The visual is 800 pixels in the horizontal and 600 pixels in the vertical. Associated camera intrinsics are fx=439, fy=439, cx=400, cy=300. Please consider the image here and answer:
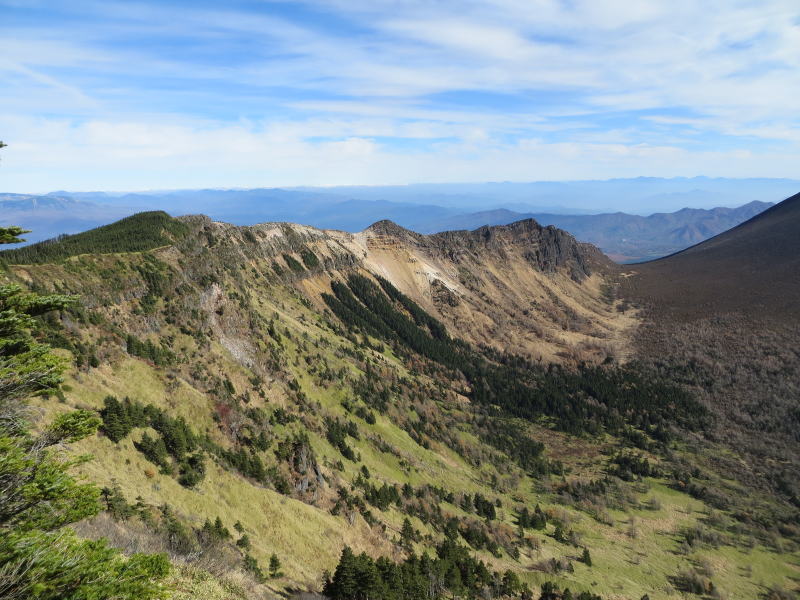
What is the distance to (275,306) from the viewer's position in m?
76.1

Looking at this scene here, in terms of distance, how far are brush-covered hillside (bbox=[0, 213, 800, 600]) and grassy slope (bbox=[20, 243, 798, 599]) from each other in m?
0.24

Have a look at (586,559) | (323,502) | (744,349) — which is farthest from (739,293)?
(323,502)

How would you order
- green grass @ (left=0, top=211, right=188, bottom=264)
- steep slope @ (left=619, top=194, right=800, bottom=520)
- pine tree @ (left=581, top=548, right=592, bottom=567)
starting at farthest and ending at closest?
steep slope @ (left=619, top=194, right=800, bottom=520)
pine tree @ (left=581, top=548, right=592, bottom=567)
green grass @ (left=0, top=211, right=188, bottom=264)

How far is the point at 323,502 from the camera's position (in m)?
39.9

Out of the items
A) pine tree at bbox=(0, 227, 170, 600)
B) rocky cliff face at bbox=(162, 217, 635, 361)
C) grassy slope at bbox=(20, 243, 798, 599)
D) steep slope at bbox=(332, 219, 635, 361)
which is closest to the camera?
pine tree at bbox=(0, 227, 170, 600)

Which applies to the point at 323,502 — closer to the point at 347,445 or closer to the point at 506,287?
the point at 347,445

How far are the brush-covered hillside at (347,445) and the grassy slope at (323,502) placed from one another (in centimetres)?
24

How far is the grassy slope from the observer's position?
29.0 m

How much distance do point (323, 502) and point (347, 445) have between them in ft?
40.0

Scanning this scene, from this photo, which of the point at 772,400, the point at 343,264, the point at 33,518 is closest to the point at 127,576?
the point at 33,518

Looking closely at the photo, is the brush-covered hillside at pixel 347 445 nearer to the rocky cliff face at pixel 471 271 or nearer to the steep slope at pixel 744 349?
the rocky cliff face at pixel 471 271

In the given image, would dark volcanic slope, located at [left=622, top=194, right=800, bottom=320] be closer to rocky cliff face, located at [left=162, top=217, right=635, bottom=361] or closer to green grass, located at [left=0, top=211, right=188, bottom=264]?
rocky cliff face, located at [left=162, top=217, right=635, bottom=361]

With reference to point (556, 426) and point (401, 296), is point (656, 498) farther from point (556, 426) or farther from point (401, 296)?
point (401, 296)

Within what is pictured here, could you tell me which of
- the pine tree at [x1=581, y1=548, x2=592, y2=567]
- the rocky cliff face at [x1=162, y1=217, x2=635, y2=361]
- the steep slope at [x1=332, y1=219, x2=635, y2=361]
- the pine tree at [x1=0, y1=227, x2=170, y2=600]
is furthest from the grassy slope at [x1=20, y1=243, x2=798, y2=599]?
the steep slope at [x1=332, y1=219, x2=635, y2=361]
